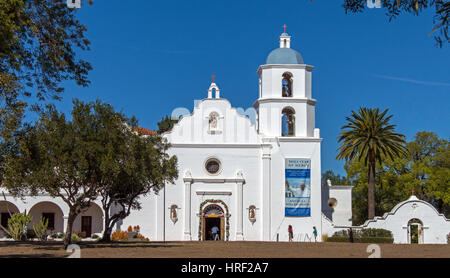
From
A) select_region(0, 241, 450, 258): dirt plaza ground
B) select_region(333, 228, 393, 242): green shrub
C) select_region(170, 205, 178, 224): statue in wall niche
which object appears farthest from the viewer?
select_region(170, 205, 178, 224): statue in wall niche

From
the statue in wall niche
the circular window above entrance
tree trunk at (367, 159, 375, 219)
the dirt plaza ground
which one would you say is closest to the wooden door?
the statue in wall niche

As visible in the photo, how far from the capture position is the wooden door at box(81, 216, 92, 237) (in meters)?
51.1

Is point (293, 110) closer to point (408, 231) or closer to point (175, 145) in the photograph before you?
point (175, 145)

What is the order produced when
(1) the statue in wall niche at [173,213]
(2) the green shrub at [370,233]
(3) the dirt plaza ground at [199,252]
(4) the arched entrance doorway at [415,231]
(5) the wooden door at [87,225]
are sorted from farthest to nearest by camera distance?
(5) the wooden door at [87,225]
(4) the arched entrance doorway at [415,231]
(1) the statue in wall niche at [173,213]
(2) the green shrub at [370,233]
(3) the dirt plaza ground at [199,252]

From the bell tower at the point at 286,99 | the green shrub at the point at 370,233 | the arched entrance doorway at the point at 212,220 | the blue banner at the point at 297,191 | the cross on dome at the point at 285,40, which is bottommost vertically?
the green shrub at the point at 370,233

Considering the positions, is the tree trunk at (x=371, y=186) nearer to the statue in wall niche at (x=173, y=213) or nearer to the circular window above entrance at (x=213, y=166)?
the circular window above entrance at (x=213, y=166)

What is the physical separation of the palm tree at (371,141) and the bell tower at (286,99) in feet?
11.9

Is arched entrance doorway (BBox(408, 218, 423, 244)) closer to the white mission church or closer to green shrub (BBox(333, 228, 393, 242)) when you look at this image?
the white mission church

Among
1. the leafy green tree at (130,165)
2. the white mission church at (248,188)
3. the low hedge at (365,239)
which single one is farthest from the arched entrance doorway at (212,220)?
the leafy green tree at (130,165)

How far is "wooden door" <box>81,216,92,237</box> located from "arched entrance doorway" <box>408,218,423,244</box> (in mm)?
24667

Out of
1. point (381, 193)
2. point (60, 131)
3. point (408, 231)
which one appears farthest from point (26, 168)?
point (381, 193)

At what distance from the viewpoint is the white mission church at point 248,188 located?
163 feet

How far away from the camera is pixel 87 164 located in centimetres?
2958
